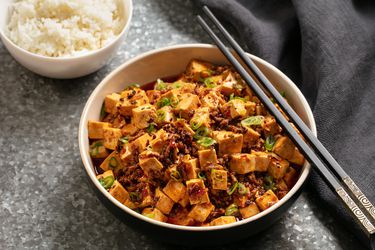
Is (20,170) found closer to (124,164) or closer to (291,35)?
(124,164)

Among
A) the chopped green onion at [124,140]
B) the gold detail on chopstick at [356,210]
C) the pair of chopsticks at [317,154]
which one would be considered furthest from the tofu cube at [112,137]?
the gold detail on chopstick at [356,210]

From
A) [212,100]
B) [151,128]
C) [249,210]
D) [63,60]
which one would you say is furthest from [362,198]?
[63,60]

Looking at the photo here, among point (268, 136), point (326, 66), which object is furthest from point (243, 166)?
point (326, 66)

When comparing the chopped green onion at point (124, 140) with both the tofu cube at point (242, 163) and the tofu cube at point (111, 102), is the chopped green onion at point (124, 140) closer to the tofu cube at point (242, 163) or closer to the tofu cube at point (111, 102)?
the tofu cube at point (111, 102)

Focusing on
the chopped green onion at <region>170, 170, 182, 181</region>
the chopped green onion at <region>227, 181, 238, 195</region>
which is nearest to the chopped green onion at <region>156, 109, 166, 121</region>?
the chopped green onion at <region>170, 170, 182, 181</region>

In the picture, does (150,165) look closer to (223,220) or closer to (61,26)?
(223,220)

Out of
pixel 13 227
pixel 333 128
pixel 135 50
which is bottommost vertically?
pixel 13 227

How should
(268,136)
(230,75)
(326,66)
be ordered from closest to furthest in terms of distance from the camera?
(268,136)
(230,75)
(326,66)
